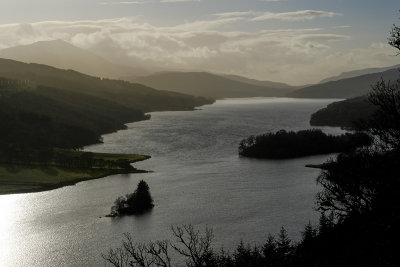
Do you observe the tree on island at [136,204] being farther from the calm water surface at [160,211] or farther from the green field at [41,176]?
the green field at [41,176]

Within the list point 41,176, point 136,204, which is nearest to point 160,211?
point 136,204

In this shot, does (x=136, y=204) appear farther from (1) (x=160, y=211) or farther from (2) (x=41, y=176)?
(2) (x=41, y=176)

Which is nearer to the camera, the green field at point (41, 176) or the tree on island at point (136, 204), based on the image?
the tree on island at point (136, 204)

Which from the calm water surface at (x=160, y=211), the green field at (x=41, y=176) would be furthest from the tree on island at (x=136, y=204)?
the green field at (x=41, y=176)

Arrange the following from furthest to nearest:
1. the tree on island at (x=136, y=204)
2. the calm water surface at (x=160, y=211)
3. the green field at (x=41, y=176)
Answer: the green field at (x=41, y=176) → the tree on island at (x=136, y=204) → the calm water surface at (x=160, y=211)

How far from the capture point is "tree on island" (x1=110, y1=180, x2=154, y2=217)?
116m

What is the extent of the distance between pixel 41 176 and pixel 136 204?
2334 inches

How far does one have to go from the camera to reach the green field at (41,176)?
15121 cm

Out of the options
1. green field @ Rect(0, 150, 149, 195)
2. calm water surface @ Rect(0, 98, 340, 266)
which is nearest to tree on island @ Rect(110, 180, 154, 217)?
calm water surface @ Rect(0, 98, 340, 266)

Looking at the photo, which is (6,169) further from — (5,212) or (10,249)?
(10,249)

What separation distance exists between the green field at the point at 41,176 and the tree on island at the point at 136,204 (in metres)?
41.6

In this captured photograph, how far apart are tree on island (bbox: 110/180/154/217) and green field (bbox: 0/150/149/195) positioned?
41623 mm

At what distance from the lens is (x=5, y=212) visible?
4823 inches

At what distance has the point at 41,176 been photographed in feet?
539
